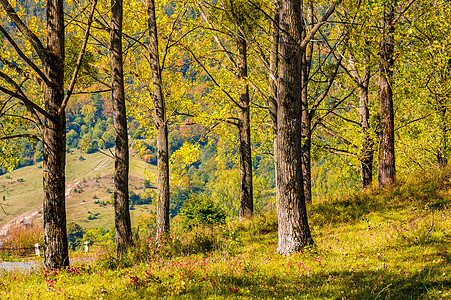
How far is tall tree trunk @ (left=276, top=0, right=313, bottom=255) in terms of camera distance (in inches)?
278

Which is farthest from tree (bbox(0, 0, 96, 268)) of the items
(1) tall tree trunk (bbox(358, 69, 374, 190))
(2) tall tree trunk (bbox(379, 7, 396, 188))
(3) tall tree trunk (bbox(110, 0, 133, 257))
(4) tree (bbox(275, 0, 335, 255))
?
(1) tall tree trunk (bbox(358, 69, 374, 190))

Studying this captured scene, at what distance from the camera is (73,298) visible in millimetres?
5223

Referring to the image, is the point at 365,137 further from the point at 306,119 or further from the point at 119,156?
the point at 119,156

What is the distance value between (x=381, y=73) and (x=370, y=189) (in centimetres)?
401

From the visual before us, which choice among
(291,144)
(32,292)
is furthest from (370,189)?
(32,292)

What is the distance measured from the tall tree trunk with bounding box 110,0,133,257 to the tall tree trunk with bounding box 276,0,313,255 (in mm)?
4355

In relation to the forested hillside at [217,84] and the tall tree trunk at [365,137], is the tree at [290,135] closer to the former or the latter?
the forested hillside at [217,84]

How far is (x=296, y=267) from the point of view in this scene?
598cm

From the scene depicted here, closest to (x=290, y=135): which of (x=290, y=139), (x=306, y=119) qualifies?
(x=290, y=139)

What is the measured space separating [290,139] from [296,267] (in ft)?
8.91

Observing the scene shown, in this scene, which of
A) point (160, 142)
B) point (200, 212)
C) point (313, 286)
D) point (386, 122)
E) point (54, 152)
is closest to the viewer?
point (313, 286)

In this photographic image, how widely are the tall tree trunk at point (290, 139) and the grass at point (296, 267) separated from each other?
509 mm

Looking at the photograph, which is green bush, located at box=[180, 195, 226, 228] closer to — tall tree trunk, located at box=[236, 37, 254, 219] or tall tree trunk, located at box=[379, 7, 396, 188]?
tall tree trunk, located at box=[236, 37, 254, 219]

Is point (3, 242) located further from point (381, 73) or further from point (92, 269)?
point (381, 73)
